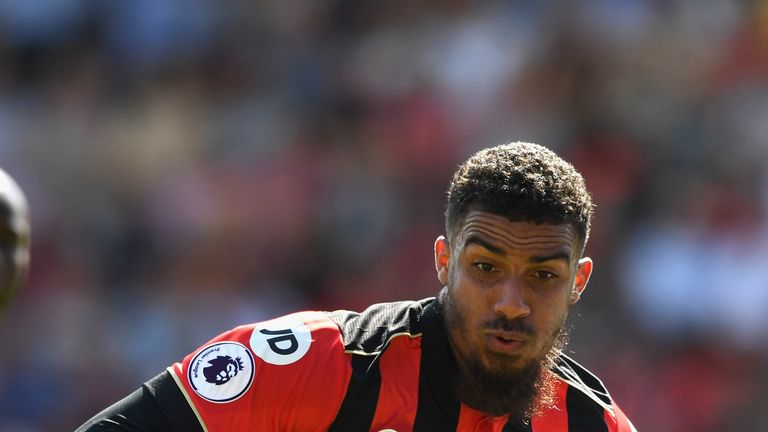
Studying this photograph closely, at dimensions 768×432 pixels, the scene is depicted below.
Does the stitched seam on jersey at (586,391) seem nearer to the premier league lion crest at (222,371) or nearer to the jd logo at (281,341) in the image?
the jd logo at (281,341)

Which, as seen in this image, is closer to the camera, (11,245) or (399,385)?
(11,245)

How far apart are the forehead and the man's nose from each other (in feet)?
0.37

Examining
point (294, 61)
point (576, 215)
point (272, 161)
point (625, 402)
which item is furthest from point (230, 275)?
point (576, 215)

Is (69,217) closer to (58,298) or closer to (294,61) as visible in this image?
(58,298)

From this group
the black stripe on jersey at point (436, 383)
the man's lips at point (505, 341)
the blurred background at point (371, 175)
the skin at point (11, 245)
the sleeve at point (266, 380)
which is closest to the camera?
the skin at point (11, 245)

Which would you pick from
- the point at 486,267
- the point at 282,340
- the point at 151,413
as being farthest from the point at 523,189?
the point at 151,413

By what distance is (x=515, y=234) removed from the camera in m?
4.21

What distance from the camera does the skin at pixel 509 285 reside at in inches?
166

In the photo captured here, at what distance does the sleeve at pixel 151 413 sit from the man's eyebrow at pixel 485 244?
1.05m

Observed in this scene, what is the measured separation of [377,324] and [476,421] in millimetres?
466

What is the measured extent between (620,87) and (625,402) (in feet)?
9.10

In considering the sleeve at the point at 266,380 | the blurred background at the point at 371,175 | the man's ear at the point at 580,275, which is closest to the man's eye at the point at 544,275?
the man's ear at the point at 580,275

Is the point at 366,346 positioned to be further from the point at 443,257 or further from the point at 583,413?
the point at 583,413

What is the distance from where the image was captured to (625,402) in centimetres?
963
